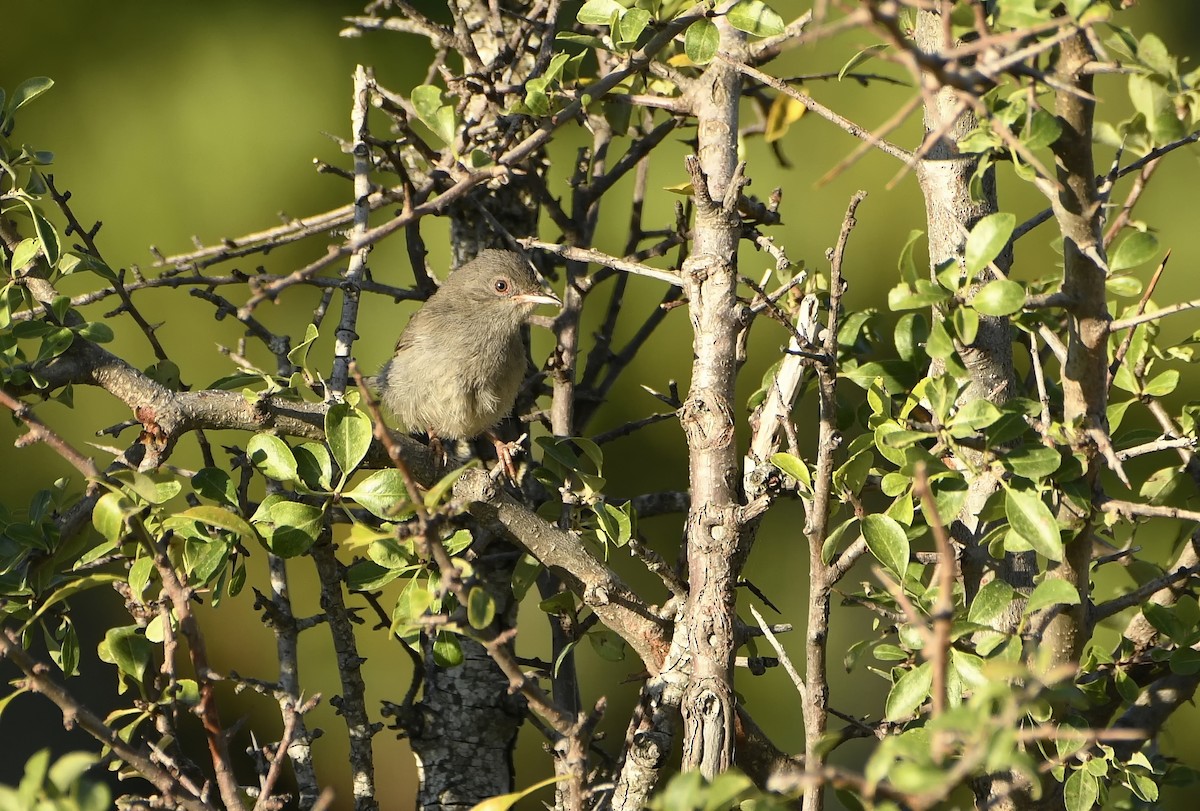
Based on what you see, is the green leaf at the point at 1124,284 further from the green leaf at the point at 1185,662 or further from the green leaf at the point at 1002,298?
the green leaf at the point at 1185,662

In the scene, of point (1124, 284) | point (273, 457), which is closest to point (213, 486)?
point (273, 457)

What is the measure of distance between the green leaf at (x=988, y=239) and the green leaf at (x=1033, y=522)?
0.45 metres

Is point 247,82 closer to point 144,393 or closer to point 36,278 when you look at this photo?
point 36,278

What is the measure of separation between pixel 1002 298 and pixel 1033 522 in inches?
17.0

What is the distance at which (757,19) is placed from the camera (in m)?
2.66

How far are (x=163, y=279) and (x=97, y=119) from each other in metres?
1.45

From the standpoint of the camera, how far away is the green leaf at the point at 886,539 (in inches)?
91.0

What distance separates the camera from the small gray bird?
4.09m

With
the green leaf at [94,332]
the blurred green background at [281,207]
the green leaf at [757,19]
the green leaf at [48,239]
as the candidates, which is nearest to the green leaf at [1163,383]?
the green leaf at [757,19]

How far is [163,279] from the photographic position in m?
3.07

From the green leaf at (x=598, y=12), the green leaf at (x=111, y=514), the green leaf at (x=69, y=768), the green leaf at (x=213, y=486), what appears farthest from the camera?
the green leaf at (x=598, y=12)

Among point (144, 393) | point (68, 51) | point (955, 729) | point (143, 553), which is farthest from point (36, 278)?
point (955, 729)

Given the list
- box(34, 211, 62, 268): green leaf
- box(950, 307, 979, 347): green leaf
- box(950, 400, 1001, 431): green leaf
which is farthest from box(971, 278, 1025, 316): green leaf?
box(34, 211, 62, 268): green leaf

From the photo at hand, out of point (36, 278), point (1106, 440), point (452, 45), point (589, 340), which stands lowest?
point (589, 340)
